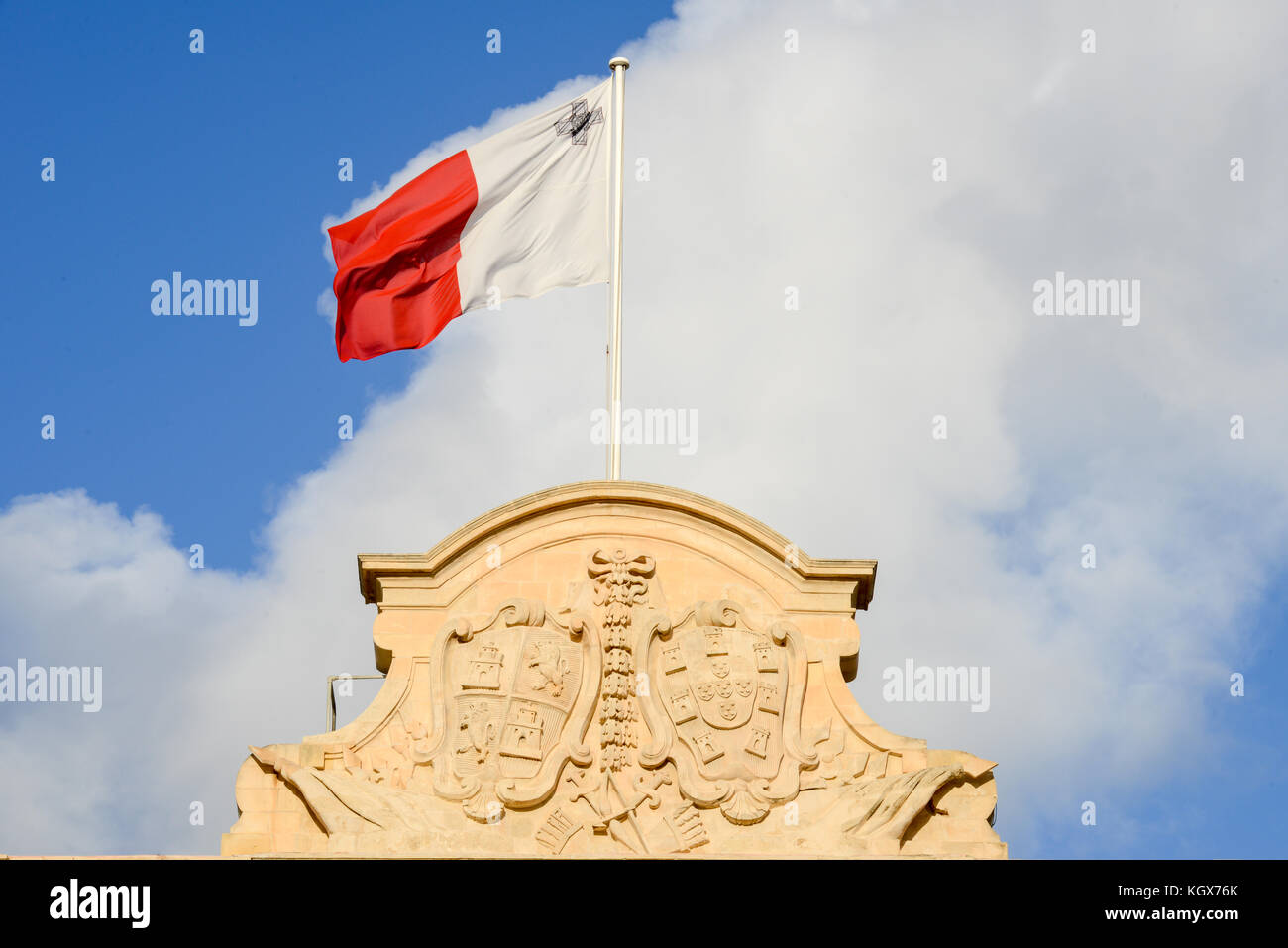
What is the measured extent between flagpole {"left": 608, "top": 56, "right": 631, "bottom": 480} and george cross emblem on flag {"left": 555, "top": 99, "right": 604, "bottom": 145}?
0.24 m

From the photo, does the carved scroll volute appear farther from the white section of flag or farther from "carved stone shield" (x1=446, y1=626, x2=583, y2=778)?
the white section of flag

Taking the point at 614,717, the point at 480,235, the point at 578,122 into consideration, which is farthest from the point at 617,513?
the point at 578,122

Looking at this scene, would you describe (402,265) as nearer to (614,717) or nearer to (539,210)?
(539,210)

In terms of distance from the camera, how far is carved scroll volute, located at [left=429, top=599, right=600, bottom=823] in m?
19.1

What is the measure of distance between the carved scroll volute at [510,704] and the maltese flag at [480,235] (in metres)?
3.43

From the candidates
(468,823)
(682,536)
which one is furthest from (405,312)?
(468,823)

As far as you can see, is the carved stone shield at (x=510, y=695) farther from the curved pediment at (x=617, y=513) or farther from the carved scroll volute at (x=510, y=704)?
the curved pediment at (x=617, y=513)

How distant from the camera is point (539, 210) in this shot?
72.5ft

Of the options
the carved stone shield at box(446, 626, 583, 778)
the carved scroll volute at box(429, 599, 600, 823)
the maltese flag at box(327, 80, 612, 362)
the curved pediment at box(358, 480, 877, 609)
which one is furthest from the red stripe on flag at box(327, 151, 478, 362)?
the carved stone shield at box(446, 626, 583, 778)

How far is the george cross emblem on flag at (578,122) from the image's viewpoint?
22.4m

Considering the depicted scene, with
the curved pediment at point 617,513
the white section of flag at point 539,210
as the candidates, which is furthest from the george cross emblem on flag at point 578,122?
the curved pediment at point 617,513
